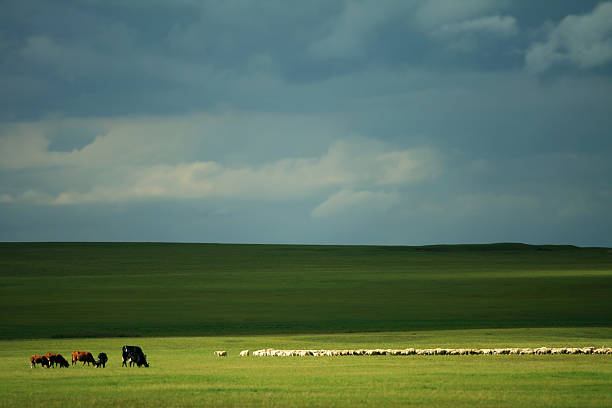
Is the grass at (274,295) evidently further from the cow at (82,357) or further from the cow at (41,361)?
the cow at (41,361)

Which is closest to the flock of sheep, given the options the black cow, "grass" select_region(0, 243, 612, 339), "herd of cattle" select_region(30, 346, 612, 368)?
"herd of cattle" select_region(30, 346, 612, 368)

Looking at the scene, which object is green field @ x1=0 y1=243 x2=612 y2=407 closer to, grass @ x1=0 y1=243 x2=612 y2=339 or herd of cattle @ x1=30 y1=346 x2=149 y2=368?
grass @ x1=0 y1=243 x2=612 y2=339

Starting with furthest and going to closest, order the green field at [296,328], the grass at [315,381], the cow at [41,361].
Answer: the cow at [41,361], the green field at [296,328], the grass at [315,381]

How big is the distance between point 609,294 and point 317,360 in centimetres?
3926

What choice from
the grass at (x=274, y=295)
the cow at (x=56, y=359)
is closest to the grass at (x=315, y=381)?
the cow at (x=56, y=359)

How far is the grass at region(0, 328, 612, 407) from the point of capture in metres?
16.6

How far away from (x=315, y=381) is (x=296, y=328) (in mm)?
21195

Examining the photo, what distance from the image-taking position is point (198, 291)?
62.1 meters

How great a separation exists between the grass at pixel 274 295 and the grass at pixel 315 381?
12399 millimetres

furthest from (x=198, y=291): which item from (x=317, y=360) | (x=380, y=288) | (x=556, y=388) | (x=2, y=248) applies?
(x=2, y=248)

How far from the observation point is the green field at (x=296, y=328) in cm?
1781

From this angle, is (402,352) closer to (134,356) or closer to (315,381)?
(315,381)

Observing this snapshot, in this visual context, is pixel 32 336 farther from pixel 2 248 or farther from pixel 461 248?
pixel 461 248

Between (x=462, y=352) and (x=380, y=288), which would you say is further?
(x=380, y=288)
